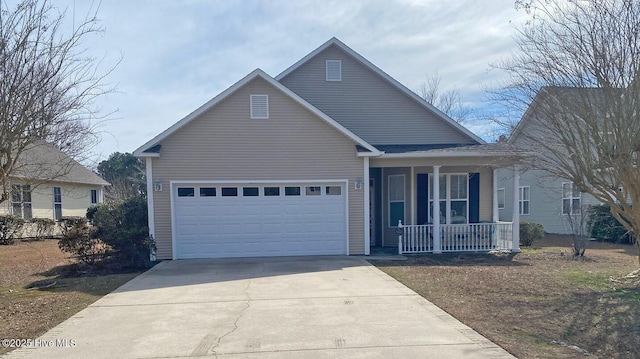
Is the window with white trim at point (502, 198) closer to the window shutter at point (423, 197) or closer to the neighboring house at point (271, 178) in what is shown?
the neighboring house at point (271, 178)

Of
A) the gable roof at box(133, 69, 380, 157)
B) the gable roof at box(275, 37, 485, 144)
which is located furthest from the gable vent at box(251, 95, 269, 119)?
the gable roof at box(275, 37, 485, 144)

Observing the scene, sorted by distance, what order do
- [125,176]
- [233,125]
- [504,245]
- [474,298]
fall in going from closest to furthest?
[474,298], [233,125], [504,245], [125,176]

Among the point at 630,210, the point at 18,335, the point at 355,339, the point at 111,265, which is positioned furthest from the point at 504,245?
the point at 18,335

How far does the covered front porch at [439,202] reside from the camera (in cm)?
1310

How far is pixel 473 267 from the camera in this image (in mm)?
11086

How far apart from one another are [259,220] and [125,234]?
3.69 metres

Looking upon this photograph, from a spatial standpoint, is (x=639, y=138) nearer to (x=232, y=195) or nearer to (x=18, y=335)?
(x=232, y=195)

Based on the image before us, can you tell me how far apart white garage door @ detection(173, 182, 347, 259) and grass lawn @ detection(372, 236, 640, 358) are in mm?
2315

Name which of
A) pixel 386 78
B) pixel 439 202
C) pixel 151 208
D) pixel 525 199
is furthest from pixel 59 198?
pixel 525 199

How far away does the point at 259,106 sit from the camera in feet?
40.9

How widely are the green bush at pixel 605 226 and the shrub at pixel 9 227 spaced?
941 inches

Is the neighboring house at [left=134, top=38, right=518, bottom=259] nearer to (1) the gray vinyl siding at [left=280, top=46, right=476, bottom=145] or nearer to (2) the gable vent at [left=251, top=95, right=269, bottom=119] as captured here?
(2) the gable vent at [left=251, top=95, right=269, bottom=119]

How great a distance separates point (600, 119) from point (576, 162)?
1113mm

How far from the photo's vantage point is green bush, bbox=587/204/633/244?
17.1 meters
